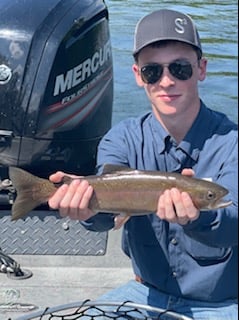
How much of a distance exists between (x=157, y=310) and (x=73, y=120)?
1616mm

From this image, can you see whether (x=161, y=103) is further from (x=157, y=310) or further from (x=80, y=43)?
(x=80, y=43)

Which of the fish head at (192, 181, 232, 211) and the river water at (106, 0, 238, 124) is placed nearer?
the fish head at (192, 181, 232, 211)

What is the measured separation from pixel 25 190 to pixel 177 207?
17.7 inches

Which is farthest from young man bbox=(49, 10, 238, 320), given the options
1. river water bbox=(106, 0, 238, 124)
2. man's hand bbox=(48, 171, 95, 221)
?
river water bbox=(106, 0, 238, 124)

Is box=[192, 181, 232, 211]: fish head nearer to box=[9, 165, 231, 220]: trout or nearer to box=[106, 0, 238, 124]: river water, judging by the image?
box=[9, 165, 231, 220]: trout

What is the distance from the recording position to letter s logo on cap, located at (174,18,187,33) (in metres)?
2.16

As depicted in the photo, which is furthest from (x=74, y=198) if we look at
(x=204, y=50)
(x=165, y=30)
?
(x=204, y=50)

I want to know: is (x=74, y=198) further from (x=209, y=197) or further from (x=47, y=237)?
(x=47, y=237)

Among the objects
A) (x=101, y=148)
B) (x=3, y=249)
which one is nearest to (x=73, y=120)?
(x=3, y=249)

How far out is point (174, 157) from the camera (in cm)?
223

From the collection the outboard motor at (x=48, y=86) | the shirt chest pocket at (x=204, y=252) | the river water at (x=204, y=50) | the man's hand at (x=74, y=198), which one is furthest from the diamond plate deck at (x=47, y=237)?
the river water at (x=204, y=50)

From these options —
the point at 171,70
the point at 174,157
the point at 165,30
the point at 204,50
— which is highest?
the point at 204,50

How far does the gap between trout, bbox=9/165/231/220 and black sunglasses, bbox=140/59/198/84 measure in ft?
0.95

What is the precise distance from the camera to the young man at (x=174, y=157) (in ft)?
7.00
